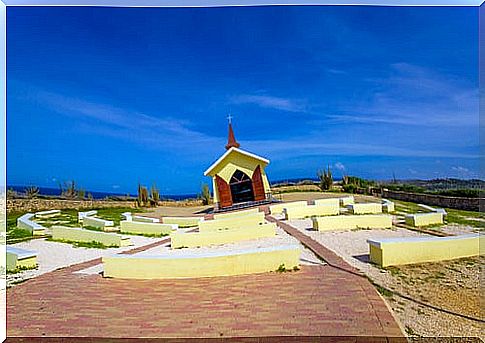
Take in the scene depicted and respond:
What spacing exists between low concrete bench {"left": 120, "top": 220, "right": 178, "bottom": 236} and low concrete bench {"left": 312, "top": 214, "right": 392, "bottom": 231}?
2915mm

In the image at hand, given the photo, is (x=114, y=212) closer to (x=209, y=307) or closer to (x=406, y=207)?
(x=209, y=307)

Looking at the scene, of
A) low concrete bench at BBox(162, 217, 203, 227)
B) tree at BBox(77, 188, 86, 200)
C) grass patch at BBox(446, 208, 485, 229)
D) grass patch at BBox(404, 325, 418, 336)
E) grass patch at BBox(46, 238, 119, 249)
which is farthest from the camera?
low concrete bench at BBox(162, 217, 203, 227)

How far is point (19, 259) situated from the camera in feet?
22.1

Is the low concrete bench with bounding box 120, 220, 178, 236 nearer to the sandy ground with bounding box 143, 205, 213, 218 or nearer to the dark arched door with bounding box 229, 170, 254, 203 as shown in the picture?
the sandy ground with bounding box 143, 205, 213, 218

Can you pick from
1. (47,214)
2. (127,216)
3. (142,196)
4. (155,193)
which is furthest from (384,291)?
(47,214)

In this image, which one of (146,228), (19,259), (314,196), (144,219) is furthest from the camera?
(146,228)

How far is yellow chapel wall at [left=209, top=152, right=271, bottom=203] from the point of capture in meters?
9.12

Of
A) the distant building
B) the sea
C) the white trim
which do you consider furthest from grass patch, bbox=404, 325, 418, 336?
A: the sea

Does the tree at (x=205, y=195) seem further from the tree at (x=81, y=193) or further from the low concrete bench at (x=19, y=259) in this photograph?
the low concrete bench at (x=19, y=259)

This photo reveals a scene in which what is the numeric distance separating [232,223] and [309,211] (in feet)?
6.70

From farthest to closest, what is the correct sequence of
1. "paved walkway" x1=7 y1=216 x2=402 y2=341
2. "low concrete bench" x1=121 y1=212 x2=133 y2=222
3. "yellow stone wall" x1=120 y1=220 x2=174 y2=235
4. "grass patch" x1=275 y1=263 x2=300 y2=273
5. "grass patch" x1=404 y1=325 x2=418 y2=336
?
"yellow stone wall" x1=120 y1=220 x2=174 y2=235, "low concrete bench" x1=121 y1=212 x2=133 y2=222, "grass patch" x1=275 y1=263 x2=300 y2=273, "paved walkway" x1=7 y1=216 x2=402 y2=341, "grass patch" x1=404 y1=325 x2=418 y2=336

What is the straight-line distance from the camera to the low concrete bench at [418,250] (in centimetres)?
591

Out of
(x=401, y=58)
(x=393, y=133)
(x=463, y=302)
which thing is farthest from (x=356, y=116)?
(x=463, y=302)

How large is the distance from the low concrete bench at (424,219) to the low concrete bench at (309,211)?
197 centimetres
